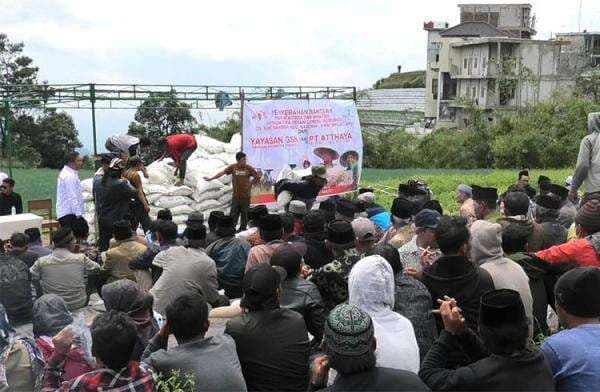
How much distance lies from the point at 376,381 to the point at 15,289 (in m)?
3.19

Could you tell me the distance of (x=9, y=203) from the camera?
8.44 meters

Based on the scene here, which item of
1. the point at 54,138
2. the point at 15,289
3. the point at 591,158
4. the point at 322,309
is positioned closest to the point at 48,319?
the point at 15,289

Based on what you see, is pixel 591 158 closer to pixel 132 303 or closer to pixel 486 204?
pixel 486 204

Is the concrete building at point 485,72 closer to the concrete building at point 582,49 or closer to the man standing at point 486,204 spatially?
the concrete building at point 582,49

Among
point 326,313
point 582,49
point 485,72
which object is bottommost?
point 326,313

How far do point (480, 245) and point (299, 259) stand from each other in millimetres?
971

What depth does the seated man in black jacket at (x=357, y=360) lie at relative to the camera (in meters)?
2.22

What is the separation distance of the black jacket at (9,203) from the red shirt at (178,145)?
2936mm

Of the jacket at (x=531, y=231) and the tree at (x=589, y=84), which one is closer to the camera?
the jacket at (x=531, y=231)

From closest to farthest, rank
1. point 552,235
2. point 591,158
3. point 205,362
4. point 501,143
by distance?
1. point 205,362
2. point 552,235
3. point 591,158
4. point 501,143

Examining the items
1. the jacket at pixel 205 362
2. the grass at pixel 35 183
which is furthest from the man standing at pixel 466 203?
the grass at pixel 35 183

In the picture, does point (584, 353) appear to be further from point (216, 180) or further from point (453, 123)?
point (453, 123)

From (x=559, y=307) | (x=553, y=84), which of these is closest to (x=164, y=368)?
(x=559, y=307)

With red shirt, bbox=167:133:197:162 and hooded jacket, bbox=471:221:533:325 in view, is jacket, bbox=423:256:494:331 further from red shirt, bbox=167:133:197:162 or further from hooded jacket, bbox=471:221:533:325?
red shirt, bbox=167:133:197:162
